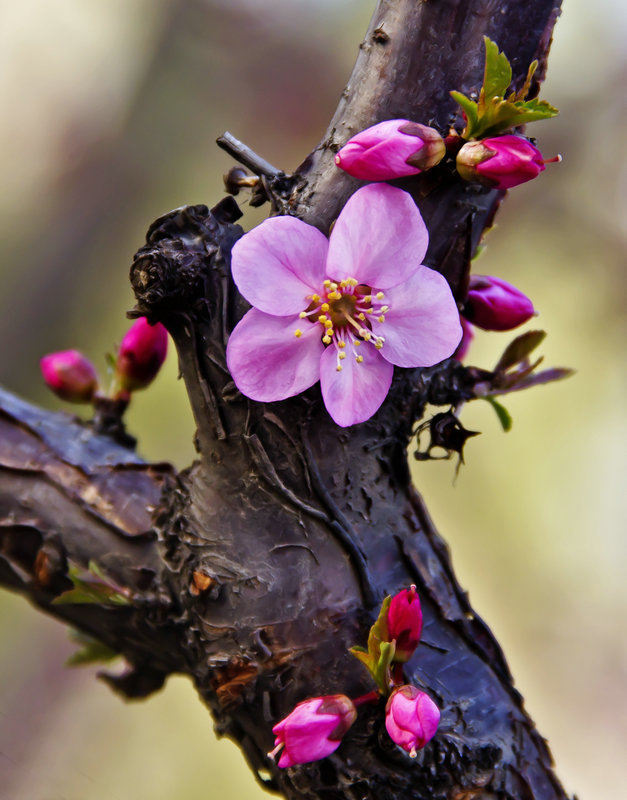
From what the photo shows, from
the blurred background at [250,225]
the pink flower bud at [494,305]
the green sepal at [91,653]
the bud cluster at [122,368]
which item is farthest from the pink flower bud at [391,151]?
the blurred background at [250,225]

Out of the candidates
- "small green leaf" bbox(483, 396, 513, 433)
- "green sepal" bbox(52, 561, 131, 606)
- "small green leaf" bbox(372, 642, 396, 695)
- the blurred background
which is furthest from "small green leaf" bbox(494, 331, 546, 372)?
the blurred background

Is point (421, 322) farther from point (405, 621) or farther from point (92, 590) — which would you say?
point (92, 590)

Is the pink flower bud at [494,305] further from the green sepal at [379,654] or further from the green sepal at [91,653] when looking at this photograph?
the green sepal at [91,653]

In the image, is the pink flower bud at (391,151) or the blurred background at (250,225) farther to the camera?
the blurred background at (250,225)

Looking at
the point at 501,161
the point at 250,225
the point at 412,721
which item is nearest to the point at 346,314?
the point at 501,161

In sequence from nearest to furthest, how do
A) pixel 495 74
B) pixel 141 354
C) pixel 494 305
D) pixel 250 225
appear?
pixel 495 74
pixel 494 305
pixel 141 354
pixel 250 225

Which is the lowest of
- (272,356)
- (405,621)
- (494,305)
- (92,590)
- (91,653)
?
(91,653)

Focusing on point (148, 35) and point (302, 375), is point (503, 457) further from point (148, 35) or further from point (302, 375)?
point (148, 35)

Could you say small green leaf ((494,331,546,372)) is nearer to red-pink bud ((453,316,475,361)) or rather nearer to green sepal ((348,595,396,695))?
red-pink bud ((453,316,475,361))
